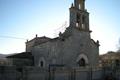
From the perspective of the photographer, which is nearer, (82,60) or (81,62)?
(81,62)

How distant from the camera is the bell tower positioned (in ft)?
80.1

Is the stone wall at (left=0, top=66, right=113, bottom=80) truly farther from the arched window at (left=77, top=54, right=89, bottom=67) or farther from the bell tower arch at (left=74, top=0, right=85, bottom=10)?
the bell tower arch at (left=74, top=0, right=85, bottom=10)

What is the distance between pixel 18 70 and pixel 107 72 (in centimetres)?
1109

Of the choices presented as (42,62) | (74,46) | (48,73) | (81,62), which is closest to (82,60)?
(81,62)

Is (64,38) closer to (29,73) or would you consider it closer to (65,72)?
→ (65,72)

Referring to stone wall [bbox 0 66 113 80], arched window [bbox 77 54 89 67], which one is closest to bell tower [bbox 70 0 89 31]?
arched window [bbox 77 54 89 67]

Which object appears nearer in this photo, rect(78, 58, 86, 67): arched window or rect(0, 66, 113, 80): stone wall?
rect(0, 66, 113, 80): stone wall

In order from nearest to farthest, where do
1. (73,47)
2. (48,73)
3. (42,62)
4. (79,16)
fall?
(48,73), (73,47), (79,16), (42,62)

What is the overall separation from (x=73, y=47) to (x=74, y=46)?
0.82 ft

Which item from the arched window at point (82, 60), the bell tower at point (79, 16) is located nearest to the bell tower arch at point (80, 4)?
the bell tower at point (79, 16)

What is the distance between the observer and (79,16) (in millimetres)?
25266

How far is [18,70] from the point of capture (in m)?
12.6

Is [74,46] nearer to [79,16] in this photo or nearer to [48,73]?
[79,16]

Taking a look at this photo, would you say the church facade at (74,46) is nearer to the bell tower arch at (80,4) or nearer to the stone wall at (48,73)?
the bell tower arch at (80,4)
